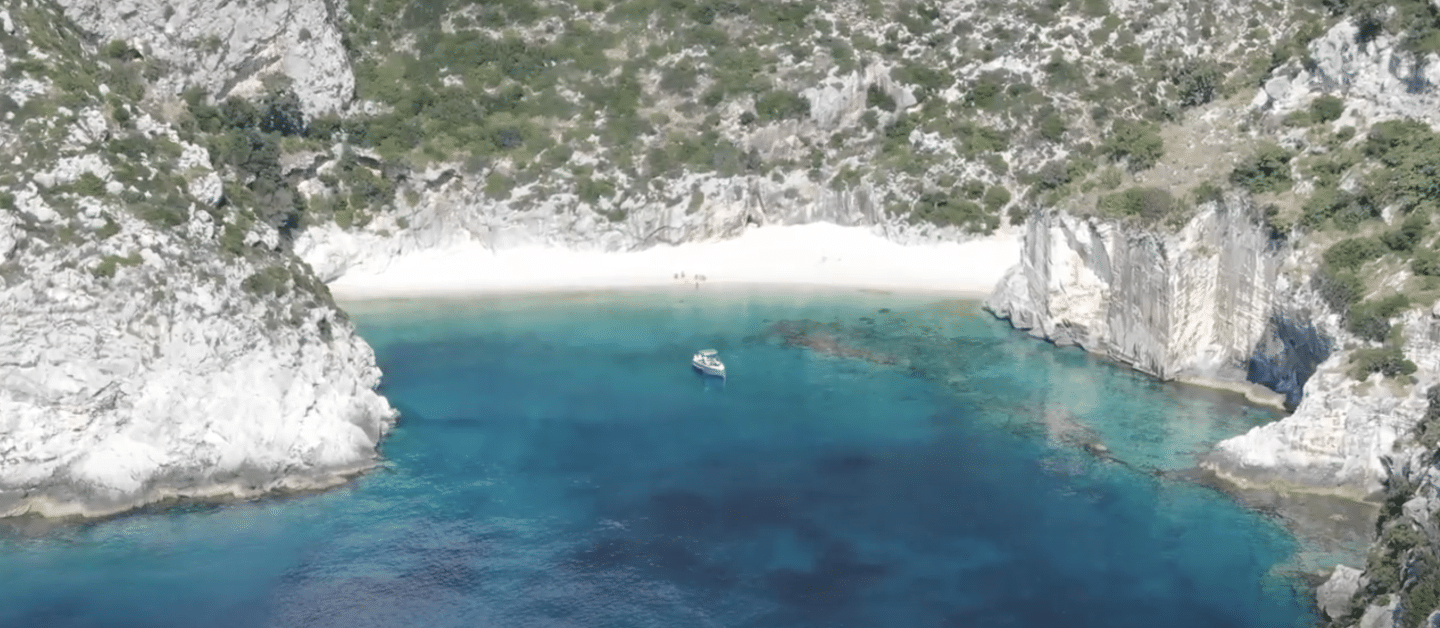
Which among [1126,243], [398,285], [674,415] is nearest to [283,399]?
[674,415]

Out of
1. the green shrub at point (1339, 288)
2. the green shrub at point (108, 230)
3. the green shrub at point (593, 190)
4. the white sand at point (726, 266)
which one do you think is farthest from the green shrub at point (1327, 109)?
the green shrub at point (108, 230)

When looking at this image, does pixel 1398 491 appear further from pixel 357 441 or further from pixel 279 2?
pixel 279 2

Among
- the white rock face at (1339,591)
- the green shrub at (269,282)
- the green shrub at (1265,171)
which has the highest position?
the green shrub at (1265,171)

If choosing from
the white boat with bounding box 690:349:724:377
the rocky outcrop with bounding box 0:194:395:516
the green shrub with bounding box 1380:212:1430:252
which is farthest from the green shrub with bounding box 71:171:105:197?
the green shrub with bounding box 1380:212:1430:252

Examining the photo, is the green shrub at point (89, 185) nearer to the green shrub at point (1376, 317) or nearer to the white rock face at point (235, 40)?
the white rock face at point (235, 40)

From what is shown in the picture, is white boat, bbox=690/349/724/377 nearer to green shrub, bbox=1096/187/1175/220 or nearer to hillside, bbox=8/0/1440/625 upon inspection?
hillside, bbox=8/0/1440/625
